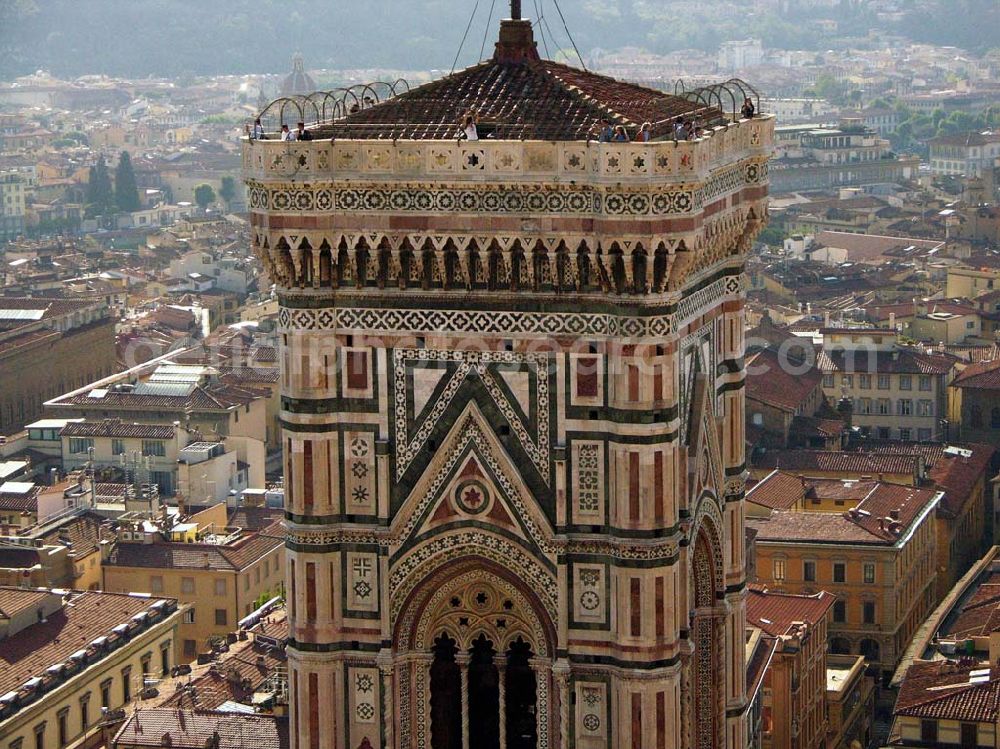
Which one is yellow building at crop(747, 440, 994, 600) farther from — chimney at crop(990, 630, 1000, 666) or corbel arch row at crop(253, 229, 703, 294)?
corbel arch row at crop(253, 229, 703, 294)

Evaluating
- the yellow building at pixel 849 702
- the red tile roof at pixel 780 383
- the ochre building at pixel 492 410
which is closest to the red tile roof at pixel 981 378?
the red tile roof at pixel 780 383

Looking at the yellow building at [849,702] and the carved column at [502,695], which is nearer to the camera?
the carved column at [502,695]

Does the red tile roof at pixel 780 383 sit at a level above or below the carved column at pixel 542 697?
below

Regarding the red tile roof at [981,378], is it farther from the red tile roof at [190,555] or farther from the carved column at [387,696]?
the carved column at [387,696]

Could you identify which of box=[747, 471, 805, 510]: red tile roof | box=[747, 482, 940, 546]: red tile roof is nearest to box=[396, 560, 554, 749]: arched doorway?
box=[747, 482, 940, 546]: red tile roof

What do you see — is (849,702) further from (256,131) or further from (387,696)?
(256,131)

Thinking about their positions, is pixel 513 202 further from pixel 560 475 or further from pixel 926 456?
pixel 926 456
